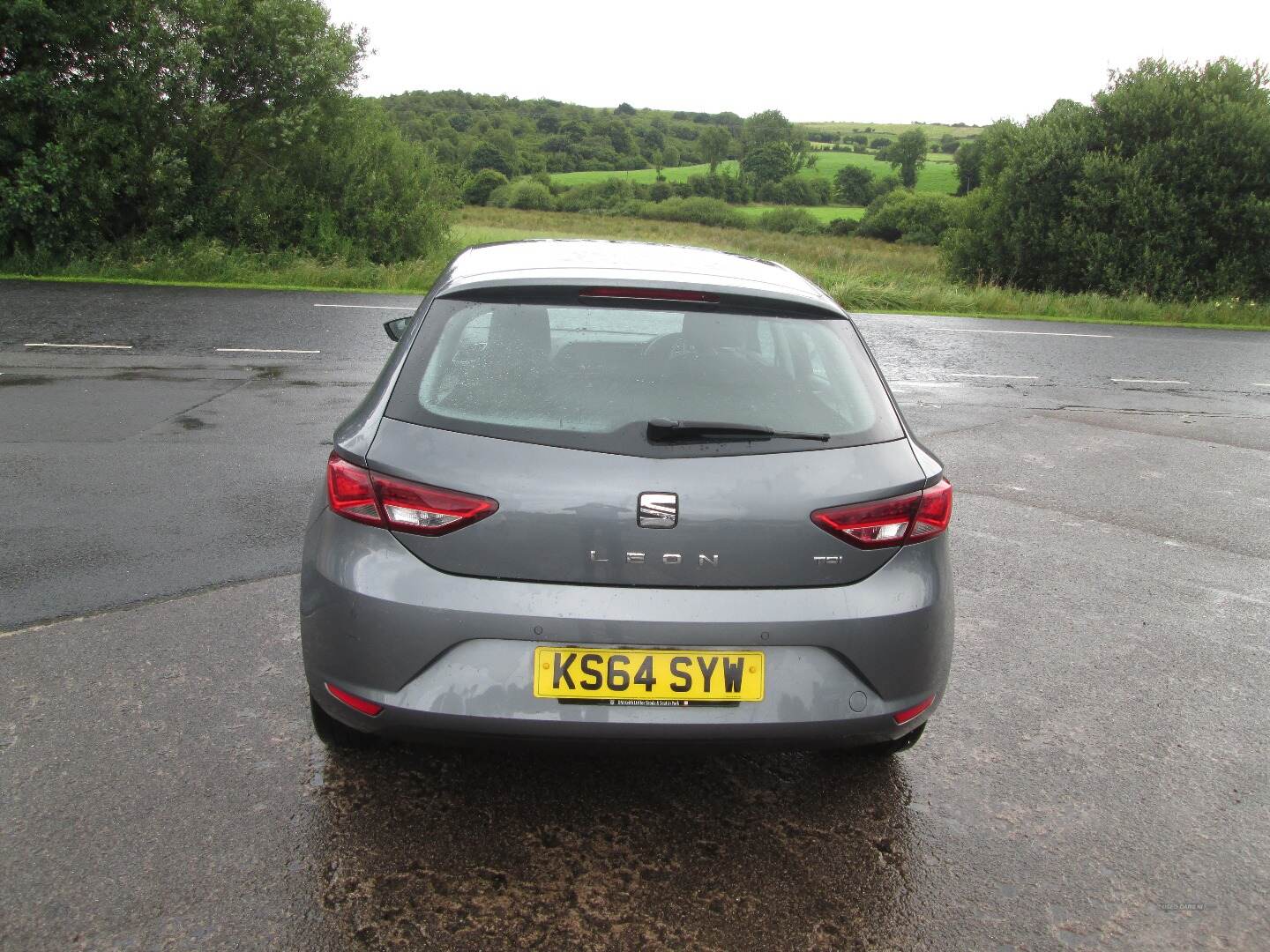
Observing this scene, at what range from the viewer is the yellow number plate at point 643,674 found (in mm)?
2764

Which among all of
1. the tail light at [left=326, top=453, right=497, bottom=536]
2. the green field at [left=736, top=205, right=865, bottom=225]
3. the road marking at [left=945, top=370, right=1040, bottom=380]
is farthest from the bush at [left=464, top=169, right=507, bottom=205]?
the tail light at [left=326, top=453, right=497, bottom=536]

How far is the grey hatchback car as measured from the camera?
277 centimetres

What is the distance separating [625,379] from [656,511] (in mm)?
445

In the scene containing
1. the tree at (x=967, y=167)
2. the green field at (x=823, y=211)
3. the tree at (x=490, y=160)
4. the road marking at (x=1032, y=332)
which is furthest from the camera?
the tree at (x=967, y=167)

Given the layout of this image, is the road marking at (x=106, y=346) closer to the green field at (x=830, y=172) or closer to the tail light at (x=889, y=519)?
the tail light at (x=889, y=519)

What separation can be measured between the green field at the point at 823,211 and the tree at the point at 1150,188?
46636mm

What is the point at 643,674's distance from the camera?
109 inches

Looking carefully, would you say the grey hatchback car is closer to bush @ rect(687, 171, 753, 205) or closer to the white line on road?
the white line on road

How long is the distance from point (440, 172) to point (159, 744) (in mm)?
23518

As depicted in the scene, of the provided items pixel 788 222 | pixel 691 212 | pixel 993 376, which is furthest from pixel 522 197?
pixel 993 376

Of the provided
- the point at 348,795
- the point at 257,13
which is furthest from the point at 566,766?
the point at 257,13

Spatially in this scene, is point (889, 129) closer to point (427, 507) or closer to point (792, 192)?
point (792, 192)

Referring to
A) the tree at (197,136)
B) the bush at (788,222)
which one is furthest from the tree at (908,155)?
the tree at (197,136)

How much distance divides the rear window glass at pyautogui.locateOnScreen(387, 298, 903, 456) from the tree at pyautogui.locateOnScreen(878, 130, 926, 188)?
94287 mm
